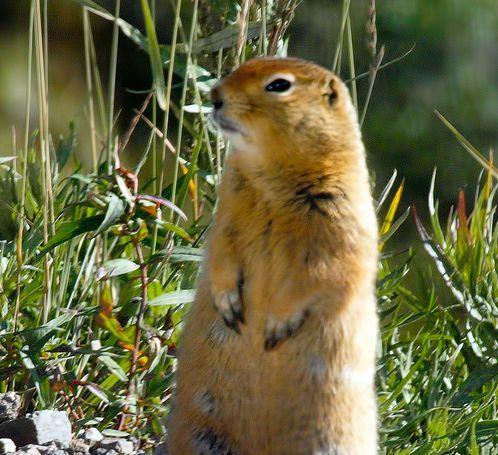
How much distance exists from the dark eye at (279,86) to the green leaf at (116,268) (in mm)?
898

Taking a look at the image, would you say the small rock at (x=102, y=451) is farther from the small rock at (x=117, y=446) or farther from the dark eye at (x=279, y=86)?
the dark eye at (x=279, y=86)

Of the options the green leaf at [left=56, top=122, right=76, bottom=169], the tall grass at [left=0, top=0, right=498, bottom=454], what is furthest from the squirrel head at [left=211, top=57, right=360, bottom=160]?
the green leaf at [left=56, top=122, right=76, bottom=169]

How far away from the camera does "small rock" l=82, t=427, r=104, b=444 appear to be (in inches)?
155

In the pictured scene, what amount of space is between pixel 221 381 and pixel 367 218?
24.0 inches

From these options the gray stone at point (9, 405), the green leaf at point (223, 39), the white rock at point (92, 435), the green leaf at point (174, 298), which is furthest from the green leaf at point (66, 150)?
the white rock at point (92, 435)

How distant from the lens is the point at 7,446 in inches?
147

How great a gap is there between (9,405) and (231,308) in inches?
35.0

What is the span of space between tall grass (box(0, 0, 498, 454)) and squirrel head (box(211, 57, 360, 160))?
525mm

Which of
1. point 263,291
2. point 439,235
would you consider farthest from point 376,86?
point 263,291

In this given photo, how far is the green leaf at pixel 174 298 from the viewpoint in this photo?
3970 millimetres

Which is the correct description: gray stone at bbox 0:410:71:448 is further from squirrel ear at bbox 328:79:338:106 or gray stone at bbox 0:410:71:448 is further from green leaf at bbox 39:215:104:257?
squirrel ear at bbox 328:79:338:106

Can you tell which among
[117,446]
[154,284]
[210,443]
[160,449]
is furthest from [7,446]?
[154,284]

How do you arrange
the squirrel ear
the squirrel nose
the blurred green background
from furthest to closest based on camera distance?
the blurred green background
the squirrel ear
the squirrel nose

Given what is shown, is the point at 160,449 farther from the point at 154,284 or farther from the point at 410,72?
the point at 410,72
